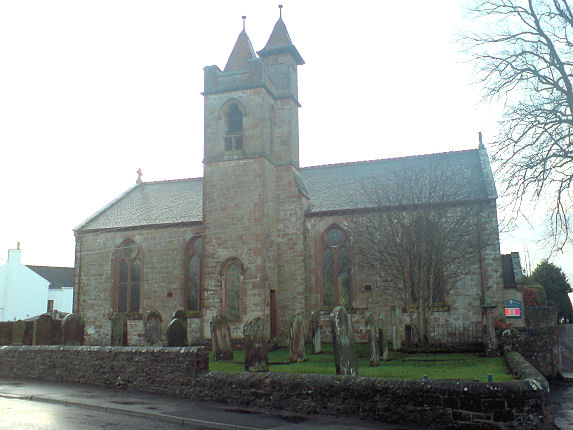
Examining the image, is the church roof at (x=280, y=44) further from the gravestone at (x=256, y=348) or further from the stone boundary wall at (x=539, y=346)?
the gravestone at (x=256, y=348)

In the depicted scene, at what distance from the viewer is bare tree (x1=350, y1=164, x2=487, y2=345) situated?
2058 centimetres

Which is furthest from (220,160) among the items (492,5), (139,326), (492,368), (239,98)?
(492,368)

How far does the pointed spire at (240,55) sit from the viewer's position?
1096 inches

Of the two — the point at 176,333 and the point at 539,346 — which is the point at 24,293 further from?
the point at 539,346

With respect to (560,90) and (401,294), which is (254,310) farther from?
(560,90)

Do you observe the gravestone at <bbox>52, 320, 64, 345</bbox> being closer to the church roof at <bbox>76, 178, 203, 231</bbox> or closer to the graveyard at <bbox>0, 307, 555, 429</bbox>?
the graveyard at <bbox>0, 307, 555, 429</bbox>

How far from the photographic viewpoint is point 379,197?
22.9 meters

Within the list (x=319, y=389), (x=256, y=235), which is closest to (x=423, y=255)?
(x=256, y=235)

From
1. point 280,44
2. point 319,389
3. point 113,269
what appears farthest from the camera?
point 113,269

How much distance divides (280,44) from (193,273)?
536 inches

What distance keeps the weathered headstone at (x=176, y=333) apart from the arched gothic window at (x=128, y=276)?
47.2 ft

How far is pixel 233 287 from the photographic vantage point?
25.1 meters

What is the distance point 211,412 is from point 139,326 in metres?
18.8

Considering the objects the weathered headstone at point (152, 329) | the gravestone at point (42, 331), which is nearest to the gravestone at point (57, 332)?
the gravestone at point (42, 331)
